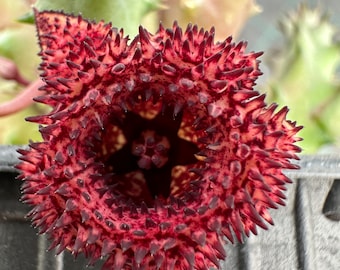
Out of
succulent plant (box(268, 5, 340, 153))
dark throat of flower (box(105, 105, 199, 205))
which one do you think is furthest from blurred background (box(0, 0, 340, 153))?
dark throat of flower (box(105, 105, 199, 205))

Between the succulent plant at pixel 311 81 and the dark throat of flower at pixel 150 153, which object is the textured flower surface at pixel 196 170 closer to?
the dark throat of flower at pixel 150 153

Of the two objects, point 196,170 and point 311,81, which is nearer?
point 196,170

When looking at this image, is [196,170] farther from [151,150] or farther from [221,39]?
[221,39]

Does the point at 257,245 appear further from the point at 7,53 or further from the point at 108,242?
the point at 7,53

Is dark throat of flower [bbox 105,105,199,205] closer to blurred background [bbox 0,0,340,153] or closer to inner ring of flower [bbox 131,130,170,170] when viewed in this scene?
inner ring of flower [bbox 131,130,170,170]

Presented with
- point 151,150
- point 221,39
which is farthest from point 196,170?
point 221,39

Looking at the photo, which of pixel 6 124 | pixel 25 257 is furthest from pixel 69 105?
pixel 6 124
